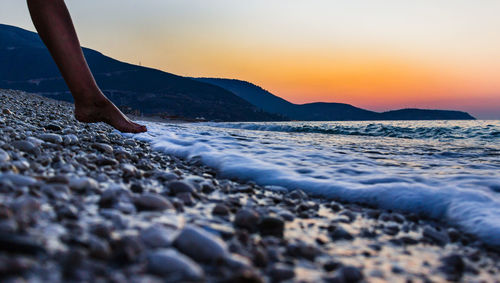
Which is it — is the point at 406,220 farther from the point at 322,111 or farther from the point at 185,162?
the point at 322,111

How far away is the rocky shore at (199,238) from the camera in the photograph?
0.74 metres

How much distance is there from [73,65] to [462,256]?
2869mm

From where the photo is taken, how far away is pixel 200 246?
0.89 meters

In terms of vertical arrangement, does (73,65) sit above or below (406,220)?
above

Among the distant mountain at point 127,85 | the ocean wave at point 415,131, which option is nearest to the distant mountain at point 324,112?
the distant mountain at point 127,85

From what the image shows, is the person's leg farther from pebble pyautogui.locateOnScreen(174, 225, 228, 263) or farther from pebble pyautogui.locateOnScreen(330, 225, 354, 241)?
pebble pyautogui.locateOnScreen(330, 225, 354, 241)

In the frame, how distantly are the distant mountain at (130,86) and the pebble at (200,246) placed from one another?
59.2 m

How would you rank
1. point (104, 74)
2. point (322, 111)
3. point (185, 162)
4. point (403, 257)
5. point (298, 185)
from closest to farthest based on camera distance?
point (403, 257) < point (298, 185) < point (185, 162) < point (104, 74) < point (322, 111)

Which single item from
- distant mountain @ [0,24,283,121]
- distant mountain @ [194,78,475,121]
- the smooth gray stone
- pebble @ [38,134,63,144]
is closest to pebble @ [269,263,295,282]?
the smooth gray stone

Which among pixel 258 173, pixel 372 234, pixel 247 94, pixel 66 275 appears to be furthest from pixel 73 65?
pixel 247 94

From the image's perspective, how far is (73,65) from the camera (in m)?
2.57

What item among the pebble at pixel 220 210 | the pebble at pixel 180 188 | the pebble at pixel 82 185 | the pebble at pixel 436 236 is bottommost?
the pebble at pixel 436 236

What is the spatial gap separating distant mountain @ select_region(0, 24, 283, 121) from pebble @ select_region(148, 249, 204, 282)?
59.4 meters

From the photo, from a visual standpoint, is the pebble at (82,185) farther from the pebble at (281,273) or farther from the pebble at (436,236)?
the pebble at (436,236)
